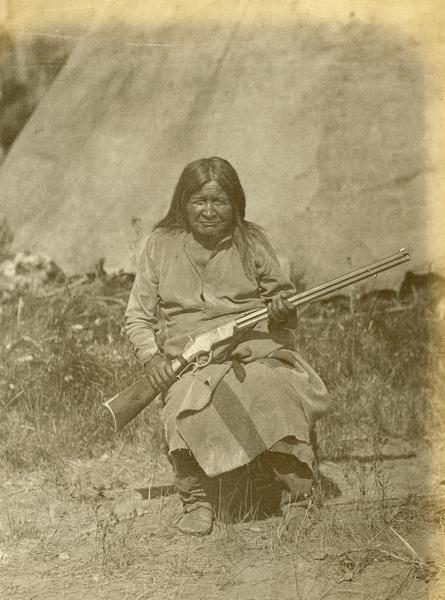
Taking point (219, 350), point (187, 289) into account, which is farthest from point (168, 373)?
point (187, 289)

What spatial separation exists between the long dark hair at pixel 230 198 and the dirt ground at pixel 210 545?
1.27 m

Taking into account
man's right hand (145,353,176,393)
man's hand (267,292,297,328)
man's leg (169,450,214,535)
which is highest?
man's hand (267,292,297,328)

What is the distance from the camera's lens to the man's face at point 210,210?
3725mm

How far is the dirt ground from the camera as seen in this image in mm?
3029

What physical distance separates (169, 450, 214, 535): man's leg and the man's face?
1.10m

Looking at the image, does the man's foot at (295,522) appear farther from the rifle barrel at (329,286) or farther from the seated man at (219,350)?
the rifle barrel at (329,286)

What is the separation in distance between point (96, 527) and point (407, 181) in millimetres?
3542

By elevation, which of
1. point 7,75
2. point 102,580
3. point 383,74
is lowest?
point 102,580

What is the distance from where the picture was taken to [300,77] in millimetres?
5824

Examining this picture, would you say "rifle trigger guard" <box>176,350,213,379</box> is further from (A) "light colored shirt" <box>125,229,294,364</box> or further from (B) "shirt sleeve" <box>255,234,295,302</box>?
(B) "shirt sleeve" <box>255,234,295,302</box>

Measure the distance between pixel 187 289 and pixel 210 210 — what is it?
409mm

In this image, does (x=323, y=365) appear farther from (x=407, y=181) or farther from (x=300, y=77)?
(x=300, y=77)

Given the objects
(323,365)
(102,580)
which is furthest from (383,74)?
(102,580)

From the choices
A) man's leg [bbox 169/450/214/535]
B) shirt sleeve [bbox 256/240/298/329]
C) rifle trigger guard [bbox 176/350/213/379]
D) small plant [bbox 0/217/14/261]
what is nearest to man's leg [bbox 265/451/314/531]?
man's leg [bbox 169/450/214/535]
